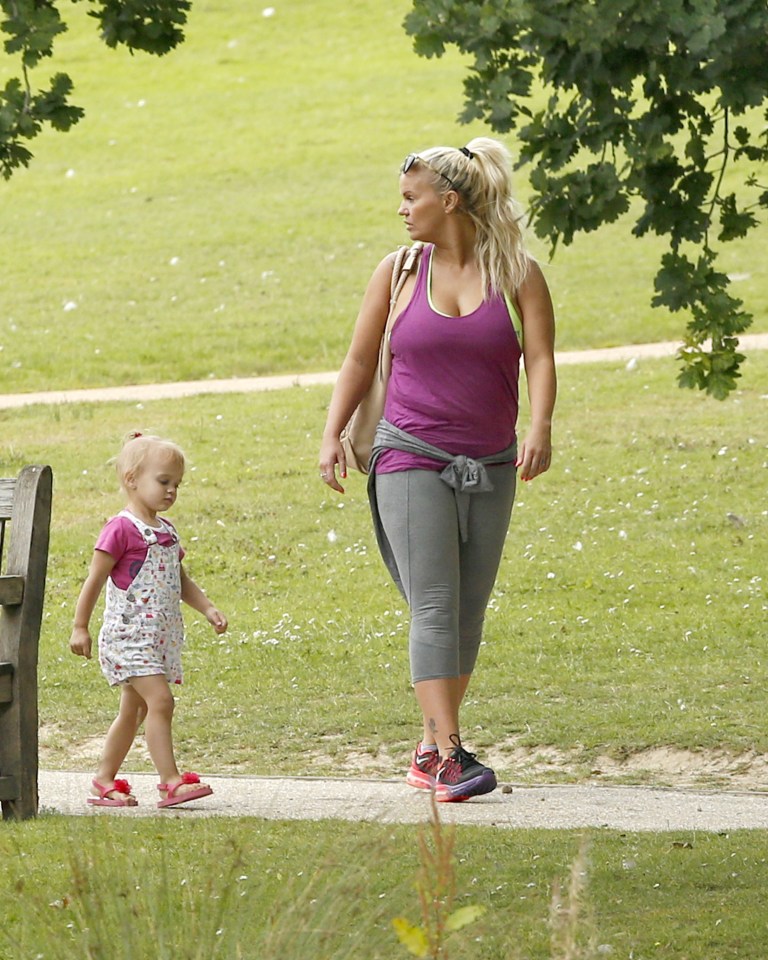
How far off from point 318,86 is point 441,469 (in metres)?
32.4

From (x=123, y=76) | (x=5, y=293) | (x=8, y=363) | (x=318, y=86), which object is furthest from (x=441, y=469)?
(x=123, y=76)

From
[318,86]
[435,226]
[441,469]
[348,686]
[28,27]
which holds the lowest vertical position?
[348,686]

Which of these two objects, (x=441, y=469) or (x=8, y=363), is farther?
(x=8, y=363)

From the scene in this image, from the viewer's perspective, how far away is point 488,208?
18.8 ft

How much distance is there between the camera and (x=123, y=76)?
38719 millimetres

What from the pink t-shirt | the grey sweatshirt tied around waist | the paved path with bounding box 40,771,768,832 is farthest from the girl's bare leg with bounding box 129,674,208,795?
the grey sweatshirt tied around waist

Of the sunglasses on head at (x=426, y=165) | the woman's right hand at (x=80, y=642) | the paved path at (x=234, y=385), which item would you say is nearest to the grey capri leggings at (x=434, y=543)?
the sunglasses on head at (x=426, y=165)

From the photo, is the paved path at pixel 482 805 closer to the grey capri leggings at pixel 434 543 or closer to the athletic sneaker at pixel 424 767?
the athletic sneaker at pixel 424 767

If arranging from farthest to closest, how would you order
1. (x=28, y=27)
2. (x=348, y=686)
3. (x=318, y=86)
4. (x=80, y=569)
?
(x=318, y=86) < (x=80, y=569) < (x=348, y=686) < (x=28, y=27)

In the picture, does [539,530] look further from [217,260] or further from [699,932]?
[217,260]

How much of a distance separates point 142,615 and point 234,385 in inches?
478

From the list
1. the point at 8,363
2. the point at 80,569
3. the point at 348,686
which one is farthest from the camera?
the point at 8,363

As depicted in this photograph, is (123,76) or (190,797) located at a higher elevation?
(123,76)

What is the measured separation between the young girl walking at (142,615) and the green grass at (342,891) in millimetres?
473
